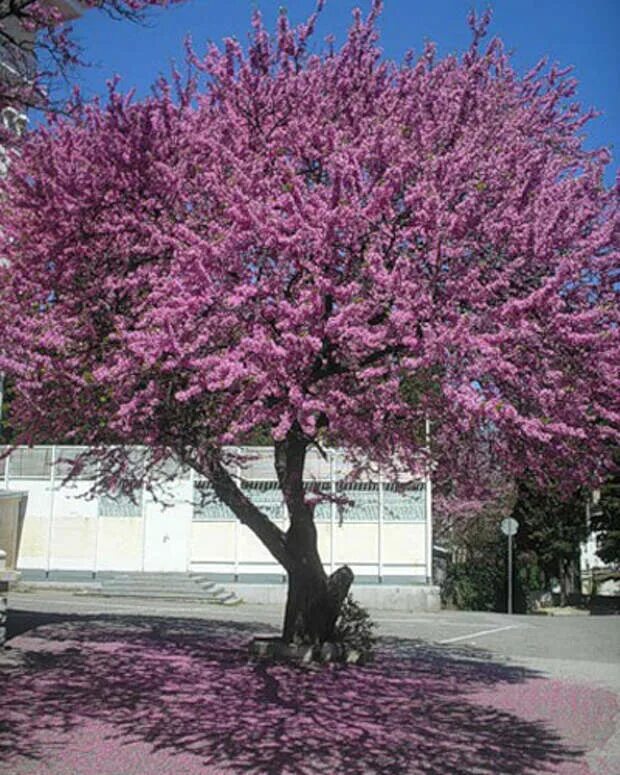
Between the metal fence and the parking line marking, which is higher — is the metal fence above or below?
above

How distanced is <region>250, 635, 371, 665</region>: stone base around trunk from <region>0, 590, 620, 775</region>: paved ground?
326 mm

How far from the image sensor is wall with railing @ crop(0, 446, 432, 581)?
26719 millimetres

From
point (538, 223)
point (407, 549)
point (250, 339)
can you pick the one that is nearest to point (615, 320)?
point (538, 223)

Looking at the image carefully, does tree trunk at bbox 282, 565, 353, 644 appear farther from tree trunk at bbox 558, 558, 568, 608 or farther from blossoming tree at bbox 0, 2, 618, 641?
tree trunk at bbox 558, 558, 568, 608

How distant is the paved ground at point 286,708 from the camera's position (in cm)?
718

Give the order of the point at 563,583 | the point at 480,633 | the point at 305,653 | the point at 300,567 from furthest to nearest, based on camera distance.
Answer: the point at 563,583
the point at 480,633
the point at 300,567
the point at 305,653

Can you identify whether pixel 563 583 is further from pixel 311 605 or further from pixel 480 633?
pixel 311 605

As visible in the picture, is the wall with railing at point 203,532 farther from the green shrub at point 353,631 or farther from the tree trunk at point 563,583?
the tree trunk at point 563,583

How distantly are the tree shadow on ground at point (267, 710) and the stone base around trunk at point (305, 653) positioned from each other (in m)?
0.26

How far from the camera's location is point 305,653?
12.3 metres

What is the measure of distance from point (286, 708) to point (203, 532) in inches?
722

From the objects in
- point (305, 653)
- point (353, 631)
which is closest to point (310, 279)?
point (305, 653)

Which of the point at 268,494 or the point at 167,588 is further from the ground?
the point at 268,494

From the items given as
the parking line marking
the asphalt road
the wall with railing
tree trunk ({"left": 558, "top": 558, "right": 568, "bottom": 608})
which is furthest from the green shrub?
tree trunk ({"left": 558, "top": 558, "right": 568, "bottom": 608})
